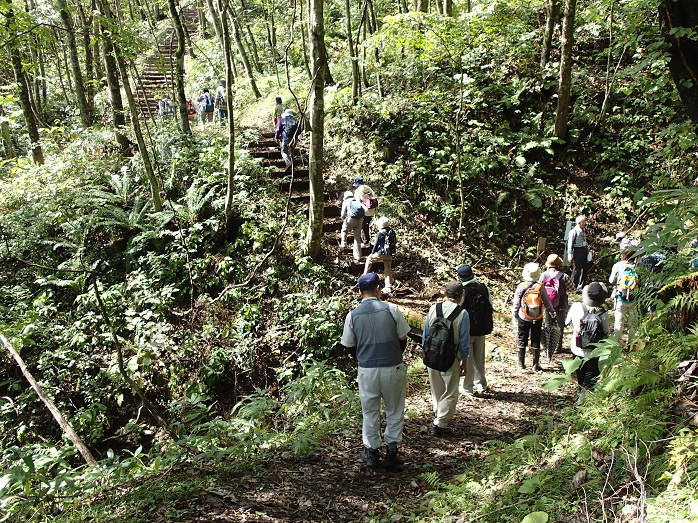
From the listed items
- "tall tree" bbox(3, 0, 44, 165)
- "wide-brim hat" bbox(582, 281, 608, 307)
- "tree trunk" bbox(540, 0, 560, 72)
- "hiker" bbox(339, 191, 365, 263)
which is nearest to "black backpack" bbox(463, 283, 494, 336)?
"wide-brim hat" bbox(582, 281, 608, 307)

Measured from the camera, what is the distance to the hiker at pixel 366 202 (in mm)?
10776

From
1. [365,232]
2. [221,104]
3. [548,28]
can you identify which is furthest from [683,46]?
[221,104]

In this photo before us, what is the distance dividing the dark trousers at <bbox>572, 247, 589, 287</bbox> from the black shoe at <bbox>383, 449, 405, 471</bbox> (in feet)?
25.9

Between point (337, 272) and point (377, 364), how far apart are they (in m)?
5.68

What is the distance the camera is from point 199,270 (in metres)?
10.9

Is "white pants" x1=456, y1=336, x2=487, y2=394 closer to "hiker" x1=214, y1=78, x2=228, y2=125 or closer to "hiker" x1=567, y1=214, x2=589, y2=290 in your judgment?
"hiker" x1=567, y1=214, x2=589, y2=290

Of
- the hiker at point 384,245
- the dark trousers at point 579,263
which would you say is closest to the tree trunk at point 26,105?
the hiker at point 384,245

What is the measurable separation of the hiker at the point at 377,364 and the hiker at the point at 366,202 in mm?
5896

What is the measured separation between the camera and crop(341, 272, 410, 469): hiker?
16.0ft

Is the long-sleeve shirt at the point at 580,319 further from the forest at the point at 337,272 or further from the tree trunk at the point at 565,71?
the tree trunk at the point at 565,71

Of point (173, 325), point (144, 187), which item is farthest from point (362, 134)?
point (173, 325)

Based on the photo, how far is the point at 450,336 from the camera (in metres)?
5.34

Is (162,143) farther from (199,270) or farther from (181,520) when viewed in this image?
(181,520)

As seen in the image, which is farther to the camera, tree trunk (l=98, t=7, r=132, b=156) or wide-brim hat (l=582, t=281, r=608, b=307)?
tree trunk (l=98, t=7, r=132, b=156)
